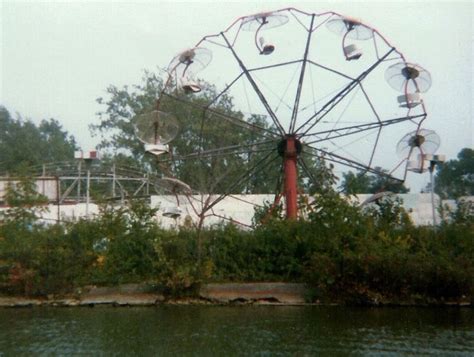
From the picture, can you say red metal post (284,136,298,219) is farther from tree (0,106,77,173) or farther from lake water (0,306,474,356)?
tree (0,106,77,173)

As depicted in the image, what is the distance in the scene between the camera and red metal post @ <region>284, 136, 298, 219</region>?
22281 mm

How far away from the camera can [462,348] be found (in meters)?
11.8

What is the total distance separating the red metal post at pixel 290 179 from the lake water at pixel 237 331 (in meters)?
5.03

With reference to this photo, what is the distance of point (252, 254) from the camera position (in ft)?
66.2

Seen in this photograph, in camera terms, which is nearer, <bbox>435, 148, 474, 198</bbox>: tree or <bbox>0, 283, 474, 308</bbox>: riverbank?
<bbox>0, 283, 474, 308</bbox>: riverbank

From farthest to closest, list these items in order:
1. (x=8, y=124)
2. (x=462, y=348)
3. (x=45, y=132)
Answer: (x=45, y=132) → (x=8, y=124) → (x=462, y=348)

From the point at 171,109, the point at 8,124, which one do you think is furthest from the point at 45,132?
the point at 171,109

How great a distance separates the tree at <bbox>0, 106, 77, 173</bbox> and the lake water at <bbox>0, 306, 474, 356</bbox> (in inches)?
1488

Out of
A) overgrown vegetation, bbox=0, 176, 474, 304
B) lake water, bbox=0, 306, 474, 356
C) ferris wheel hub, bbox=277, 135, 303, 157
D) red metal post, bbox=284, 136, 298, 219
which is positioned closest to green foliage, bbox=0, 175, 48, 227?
overgrown vegetation, bbox=0, 176, 474, 304

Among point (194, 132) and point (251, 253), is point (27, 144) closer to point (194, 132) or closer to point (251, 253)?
point (194, 132)

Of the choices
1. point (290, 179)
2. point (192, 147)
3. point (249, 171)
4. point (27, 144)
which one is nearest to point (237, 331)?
point (290, 179)

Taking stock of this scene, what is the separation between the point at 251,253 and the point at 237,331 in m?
6.63

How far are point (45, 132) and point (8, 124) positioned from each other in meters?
6.78

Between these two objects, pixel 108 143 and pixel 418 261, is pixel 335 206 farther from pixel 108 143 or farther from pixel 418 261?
pixel 108 143
